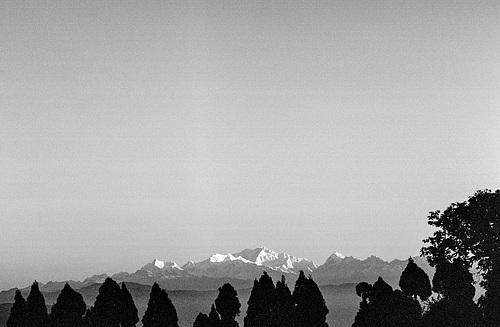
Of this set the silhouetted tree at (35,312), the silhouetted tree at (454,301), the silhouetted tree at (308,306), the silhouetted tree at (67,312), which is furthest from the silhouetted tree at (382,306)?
the silhouetted tree at (35,312)

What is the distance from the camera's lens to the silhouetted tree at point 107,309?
228 feet

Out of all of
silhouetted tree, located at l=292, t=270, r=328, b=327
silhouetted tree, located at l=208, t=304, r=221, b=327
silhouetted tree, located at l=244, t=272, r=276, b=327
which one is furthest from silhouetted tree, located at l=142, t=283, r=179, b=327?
silhouetted tree, located at l=292, t=270, r=328, b=327

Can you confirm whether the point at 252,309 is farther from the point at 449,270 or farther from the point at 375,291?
the point at 449,270

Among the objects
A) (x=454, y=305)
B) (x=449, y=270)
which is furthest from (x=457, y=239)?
(x=454, y=305)

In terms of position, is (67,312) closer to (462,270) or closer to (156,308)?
(156,308)

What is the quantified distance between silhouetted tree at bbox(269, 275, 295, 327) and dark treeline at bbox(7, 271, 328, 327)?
10 cm

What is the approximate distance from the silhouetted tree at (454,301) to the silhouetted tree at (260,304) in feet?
71.1

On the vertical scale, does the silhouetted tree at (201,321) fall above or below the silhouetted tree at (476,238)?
below

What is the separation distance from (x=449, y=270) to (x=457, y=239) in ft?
→ 12.5

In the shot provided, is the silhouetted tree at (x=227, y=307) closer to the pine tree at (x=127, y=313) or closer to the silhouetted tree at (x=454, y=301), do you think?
the pine tree at (x=127, y=313)

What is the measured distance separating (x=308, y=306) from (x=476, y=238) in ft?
68.5

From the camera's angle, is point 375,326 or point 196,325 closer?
point 375,326

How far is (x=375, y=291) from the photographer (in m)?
61.5

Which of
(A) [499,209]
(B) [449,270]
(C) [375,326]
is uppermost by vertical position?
(A) [499,209]
